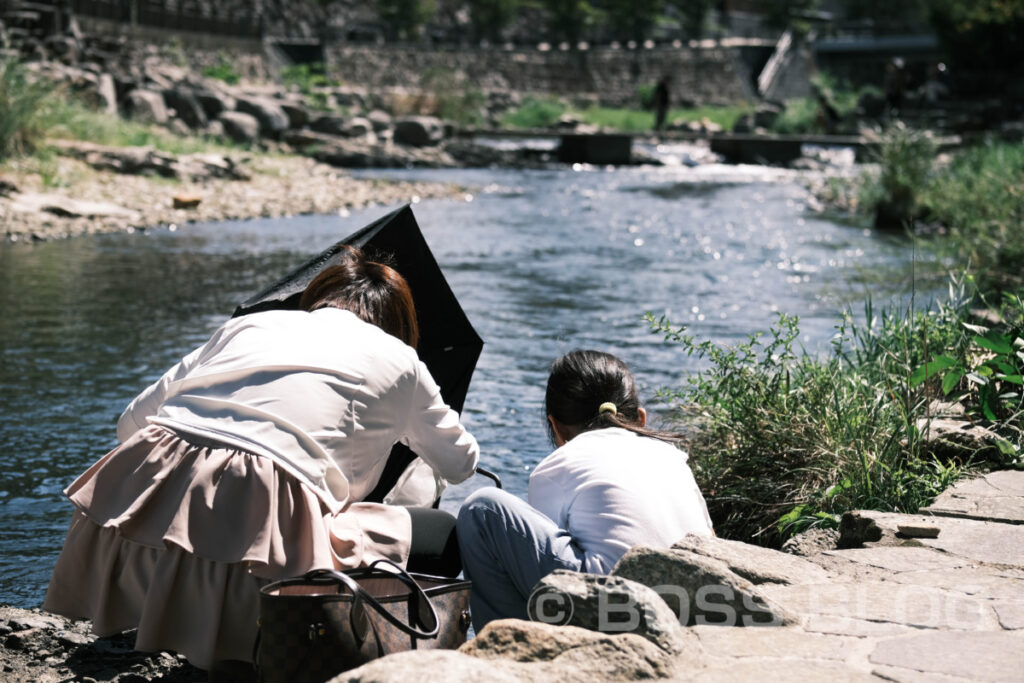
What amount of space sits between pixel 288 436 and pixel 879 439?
245cm

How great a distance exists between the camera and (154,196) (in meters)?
15.8

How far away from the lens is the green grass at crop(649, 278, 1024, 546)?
409cm

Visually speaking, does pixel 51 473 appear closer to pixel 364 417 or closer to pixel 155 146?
pixel 364 417

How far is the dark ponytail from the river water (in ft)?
6.18

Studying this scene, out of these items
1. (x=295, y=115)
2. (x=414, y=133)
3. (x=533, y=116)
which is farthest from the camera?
(x=533, y=116)

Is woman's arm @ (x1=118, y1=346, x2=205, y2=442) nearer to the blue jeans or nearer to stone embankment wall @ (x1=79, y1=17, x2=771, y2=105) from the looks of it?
the blue jeans

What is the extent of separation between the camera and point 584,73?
61344mm

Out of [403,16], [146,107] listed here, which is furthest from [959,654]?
[403,16]

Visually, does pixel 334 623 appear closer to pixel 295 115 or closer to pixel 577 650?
pixel 577 650

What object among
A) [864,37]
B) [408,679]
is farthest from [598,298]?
[864,37]

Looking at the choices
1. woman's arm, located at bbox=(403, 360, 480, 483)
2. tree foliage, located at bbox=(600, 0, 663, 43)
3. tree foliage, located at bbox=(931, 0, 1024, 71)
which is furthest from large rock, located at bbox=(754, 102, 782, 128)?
woman's arm, located at bbox=(403, 360, 480, 483)

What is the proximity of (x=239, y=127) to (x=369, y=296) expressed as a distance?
861 inches

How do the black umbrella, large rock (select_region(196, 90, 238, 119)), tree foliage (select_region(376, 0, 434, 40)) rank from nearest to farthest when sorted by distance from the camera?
the black umbrella → large rock (select_region(196, 90, 238, 119)) → tree foliage (select_region(376, 0, 434, 40))

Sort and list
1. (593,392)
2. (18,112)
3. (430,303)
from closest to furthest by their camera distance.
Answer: (593,392) < (430,303) < (18,112)
